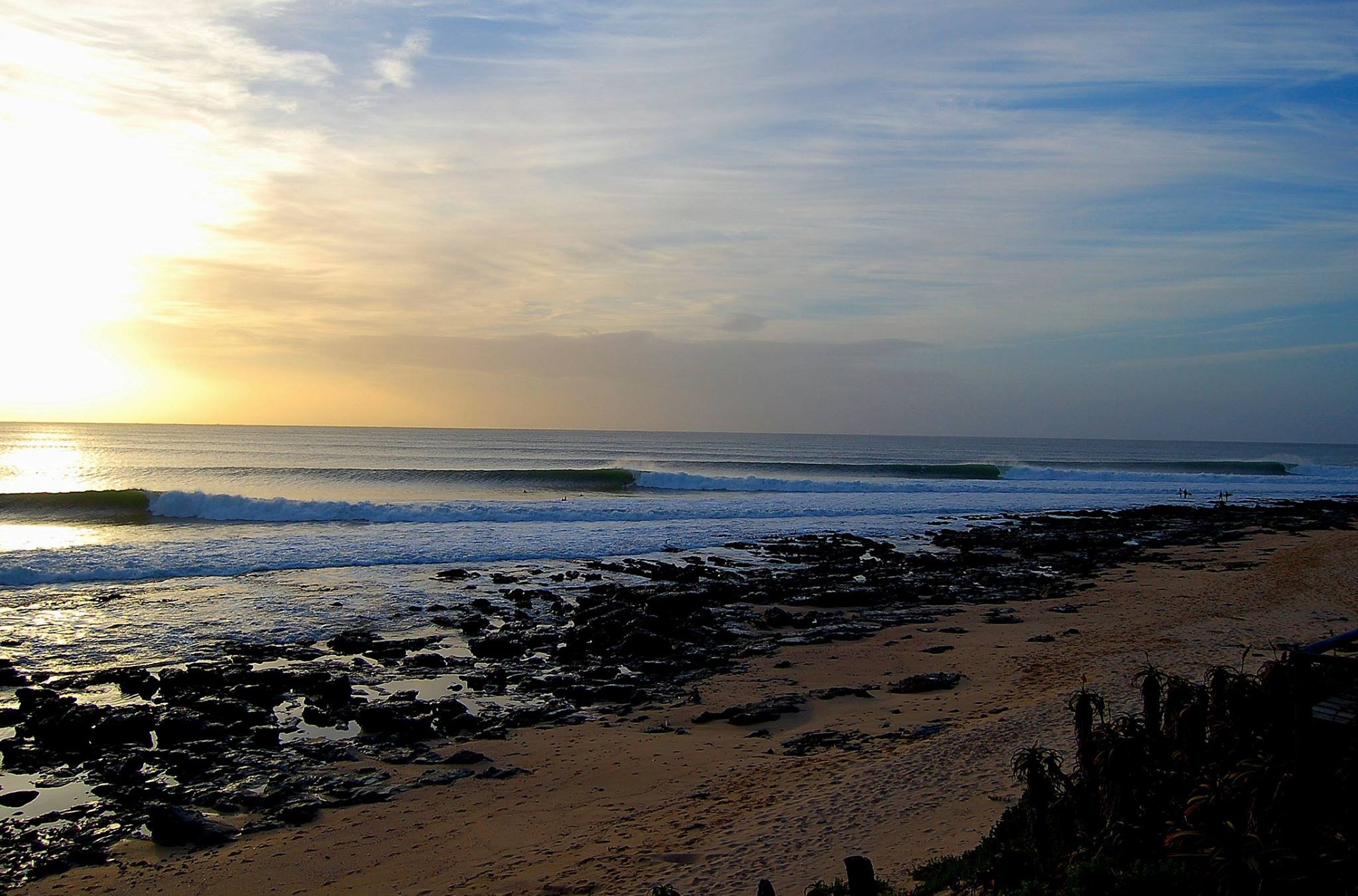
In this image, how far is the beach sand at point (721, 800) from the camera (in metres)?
6.17

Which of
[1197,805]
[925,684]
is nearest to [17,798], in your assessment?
[1197,805]

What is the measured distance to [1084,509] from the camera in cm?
3531

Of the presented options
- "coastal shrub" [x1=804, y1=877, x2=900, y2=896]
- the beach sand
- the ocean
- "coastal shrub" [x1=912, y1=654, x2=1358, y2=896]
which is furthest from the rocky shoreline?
"coastal shrub" [x1=912, y1=654, x2=1358, y2=896]

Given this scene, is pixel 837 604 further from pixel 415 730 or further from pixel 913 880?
pixel 913 880

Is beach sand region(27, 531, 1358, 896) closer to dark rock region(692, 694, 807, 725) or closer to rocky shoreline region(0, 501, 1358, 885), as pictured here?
dark rock region(692, 694, 807, 725)

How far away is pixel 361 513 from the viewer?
30.5 metres

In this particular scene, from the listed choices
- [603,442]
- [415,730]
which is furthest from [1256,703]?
[603,442]

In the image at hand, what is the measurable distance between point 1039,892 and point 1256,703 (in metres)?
1.77

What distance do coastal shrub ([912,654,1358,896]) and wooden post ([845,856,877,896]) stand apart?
56 centimetres

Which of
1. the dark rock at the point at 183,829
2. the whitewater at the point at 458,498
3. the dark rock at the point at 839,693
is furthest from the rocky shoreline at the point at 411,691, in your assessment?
the whitewater at the point at 458,498

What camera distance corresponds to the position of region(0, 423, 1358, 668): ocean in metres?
15.4

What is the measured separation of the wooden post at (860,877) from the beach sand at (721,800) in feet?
3.63

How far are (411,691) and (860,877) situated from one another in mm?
7910

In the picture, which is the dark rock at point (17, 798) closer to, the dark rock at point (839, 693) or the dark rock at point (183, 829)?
the dark rock at point (183, 829)
